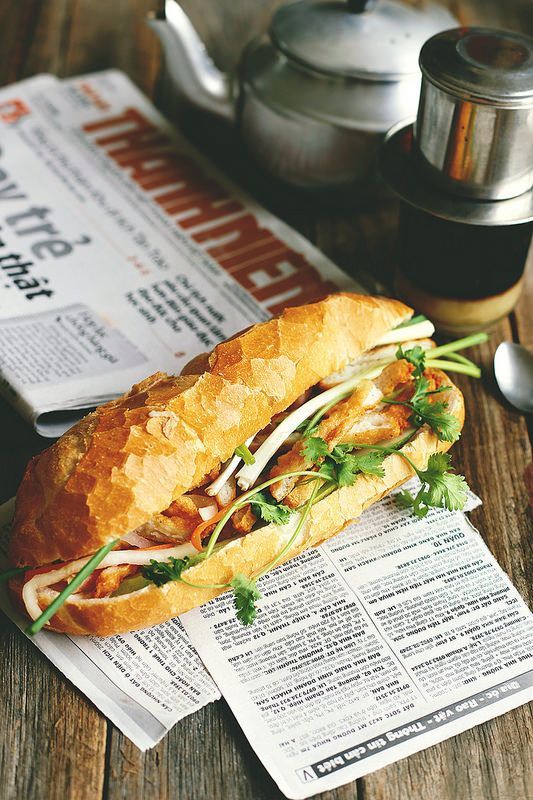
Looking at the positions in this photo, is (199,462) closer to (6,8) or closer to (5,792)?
(5,792)

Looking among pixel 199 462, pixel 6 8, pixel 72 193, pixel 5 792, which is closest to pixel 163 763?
pixel 5 792

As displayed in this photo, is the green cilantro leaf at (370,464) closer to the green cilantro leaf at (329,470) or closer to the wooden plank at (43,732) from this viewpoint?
the green cilantro leaf at (329,470)

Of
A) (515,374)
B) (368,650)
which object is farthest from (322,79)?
(368,650)

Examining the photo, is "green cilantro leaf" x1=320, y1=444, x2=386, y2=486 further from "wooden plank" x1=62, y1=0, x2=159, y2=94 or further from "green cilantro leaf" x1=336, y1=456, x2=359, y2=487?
"wooden plank" x1=62, y1=0, x2=159, y2=94

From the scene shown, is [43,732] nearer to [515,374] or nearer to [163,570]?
[163,570]

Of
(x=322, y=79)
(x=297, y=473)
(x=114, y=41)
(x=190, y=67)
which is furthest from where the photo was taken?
(x=114, y=41)

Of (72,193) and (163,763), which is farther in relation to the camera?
(72,193)
